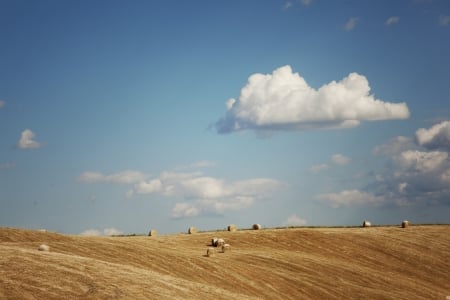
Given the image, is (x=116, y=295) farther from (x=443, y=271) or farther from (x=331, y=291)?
(x=443, y=271)

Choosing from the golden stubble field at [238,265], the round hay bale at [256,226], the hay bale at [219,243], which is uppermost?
the round hay bale at [256,226]

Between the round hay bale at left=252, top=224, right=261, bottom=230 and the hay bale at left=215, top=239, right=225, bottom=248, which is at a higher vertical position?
the round hay bale at left=252, top=224, right=261, bottom=230

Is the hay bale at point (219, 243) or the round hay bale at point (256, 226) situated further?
the round hay bale at point (256, 226)

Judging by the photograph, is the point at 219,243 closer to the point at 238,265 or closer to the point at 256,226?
the point at 238,265

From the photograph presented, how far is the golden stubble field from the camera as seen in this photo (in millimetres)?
29516

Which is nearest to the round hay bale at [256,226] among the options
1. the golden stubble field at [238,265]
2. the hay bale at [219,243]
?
the golden stubble field at [238,265]

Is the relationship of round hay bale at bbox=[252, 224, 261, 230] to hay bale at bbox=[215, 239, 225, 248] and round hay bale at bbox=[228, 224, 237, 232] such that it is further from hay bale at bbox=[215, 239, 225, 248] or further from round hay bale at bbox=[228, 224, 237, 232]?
hay bale at bbox=[215, 239, 225, 248]

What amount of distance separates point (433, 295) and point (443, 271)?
36.5 ft

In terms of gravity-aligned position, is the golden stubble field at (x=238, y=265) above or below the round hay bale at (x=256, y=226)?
below

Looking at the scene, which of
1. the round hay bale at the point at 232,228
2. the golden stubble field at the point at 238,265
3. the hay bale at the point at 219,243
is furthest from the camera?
the round hay bale at the point at 232,228

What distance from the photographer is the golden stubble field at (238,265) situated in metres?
29.5

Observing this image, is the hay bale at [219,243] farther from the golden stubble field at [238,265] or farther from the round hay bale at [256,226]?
the round hay bale at [256,226]

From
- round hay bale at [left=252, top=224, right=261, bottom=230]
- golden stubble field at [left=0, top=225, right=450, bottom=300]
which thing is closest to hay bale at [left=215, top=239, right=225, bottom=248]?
golden stubble field at [left=0, top=225, right=450, bottom=300]

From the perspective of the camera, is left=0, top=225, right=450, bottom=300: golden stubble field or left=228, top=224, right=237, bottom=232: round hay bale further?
left=228, top=224, right=237, bottom=232: round hay bale
